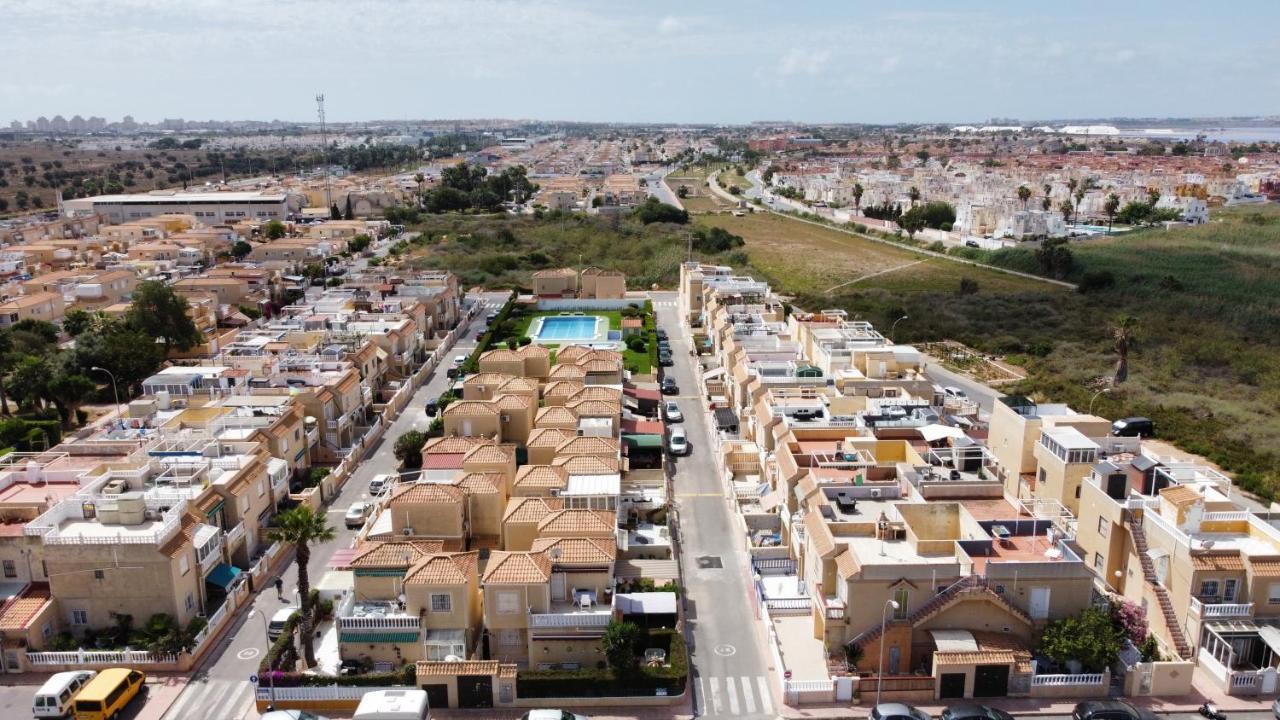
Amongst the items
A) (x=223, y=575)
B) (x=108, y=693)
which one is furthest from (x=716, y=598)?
(x=108, y=693)

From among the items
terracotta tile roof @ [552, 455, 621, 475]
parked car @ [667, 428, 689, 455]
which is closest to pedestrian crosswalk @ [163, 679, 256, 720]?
terracotta tile roof @ [552, 455, 621, 475]

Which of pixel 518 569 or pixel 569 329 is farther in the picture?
pixel 569 329

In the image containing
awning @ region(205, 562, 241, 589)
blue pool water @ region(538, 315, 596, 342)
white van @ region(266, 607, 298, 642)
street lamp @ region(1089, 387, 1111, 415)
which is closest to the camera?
white van @ region(266, 607, 298, 642)

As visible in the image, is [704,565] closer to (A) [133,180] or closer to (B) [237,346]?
(B) [237,346]

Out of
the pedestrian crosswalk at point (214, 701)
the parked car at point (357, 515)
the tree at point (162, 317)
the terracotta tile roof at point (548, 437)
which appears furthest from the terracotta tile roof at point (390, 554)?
the tree at point (162, 317)

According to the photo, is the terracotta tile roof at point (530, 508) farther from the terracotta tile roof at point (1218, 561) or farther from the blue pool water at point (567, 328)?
the blue pool water at point (567, 328)

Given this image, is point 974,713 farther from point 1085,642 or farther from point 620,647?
point 620,647

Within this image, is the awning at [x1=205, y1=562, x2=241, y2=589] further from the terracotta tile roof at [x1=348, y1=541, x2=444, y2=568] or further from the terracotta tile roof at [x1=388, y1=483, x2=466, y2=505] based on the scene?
the terracotta tile roof at [x1=388, y1=483, x2=466, y2=505]

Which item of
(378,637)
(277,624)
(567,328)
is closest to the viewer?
(378,637)

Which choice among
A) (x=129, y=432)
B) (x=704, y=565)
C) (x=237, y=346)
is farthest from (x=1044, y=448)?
(x=237, y=346)
